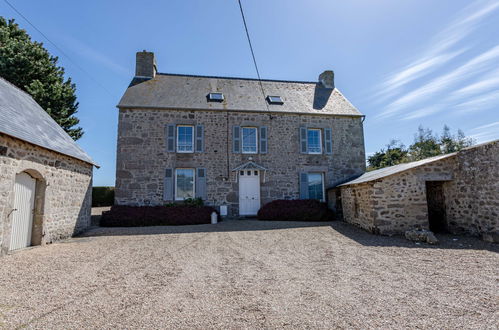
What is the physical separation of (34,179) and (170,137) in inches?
211

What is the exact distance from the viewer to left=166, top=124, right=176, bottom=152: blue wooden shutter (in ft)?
34.6

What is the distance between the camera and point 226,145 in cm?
1097

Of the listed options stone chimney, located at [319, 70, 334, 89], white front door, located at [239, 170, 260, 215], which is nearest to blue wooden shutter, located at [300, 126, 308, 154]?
white front door, located at [239, 170, 260, 215]

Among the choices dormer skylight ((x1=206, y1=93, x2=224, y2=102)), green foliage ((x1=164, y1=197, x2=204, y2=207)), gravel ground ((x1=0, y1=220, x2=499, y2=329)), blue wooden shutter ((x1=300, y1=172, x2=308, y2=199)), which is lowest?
gravel ground ((x1=0, y1=220, x2=499, y2=329))

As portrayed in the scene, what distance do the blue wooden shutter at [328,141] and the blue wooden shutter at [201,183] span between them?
5.90 m

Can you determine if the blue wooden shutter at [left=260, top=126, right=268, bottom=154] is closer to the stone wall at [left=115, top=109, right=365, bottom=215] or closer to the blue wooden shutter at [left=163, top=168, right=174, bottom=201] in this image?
the stone wall at [left=115, top=109, right=365, bottom=215]

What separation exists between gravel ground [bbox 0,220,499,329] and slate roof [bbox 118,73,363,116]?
7061 millimetres

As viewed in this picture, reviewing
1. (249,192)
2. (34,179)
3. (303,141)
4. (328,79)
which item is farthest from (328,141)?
(34,179)

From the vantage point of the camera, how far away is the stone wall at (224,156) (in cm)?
1030

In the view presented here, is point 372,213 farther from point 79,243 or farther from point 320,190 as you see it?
point 79,243

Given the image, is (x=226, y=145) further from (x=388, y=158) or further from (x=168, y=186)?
(x=388, y=158)

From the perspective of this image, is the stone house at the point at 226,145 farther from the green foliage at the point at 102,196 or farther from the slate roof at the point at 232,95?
the green foliage at the point at 102,196

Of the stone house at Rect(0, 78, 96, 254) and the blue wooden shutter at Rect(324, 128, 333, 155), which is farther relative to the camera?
the blue wooden shutter at Rect(324, 128, 333, 155)

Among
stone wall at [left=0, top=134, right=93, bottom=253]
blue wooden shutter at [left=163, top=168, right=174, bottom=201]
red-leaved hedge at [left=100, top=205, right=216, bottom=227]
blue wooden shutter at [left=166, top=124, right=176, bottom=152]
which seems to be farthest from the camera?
blue wooden shutter at [left=166, top=124, right=176, bottom=152]
